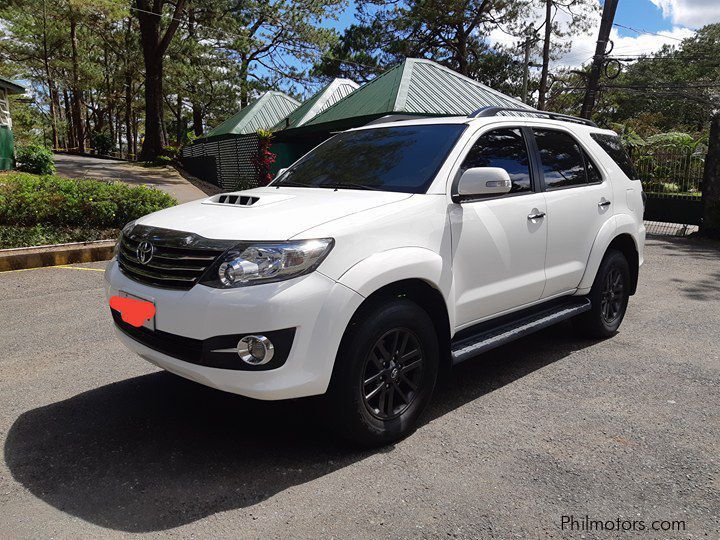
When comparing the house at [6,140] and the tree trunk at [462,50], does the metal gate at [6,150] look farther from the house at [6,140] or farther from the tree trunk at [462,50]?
the tree trunk at [462,50]

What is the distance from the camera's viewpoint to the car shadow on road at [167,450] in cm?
263

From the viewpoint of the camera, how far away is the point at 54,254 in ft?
26.1

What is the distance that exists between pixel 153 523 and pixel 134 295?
1.15m

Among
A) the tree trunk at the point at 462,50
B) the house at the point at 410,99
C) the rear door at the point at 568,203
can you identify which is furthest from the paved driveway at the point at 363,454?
the tree trunk at the point at 462,50

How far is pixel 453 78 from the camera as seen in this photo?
1630 cm

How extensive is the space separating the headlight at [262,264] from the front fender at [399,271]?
21cm

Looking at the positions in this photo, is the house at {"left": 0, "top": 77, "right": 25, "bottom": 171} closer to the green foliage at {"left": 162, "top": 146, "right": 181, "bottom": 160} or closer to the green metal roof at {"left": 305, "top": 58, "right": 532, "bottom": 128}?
the green foliage at {"left": 162, "top": 146, "right": 181, "bottom": 160}

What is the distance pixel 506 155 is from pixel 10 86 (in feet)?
A: 69.0

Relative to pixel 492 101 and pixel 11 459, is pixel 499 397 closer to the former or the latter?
pixel 11 459

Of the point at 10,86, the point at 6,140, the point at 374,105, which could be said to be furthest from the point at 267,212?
the point at 10,86

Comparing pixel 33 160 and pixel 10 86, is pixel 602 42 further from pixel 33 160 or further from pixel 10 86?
pixel 10 86

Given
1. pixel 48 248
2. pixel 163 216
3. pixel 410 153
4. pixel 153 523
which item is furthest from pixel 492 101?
pixel 153 523

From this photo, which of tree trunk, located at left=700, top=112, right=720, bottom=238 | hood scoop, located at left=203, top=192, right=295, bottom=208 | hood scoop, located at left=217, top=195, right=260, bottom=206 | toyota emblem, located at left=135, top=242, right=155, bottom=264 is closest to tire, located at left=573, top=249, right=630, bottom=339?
hood scoop, located at left=203, top=192, right=295, bottom=208

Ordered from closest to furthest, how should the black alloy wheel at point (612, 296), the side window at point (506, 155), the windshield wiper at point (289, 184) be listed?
the side window at point (506, 155)
the windshield wiper at point (289, 184)
the black alloy wheel at point (612, 296)
